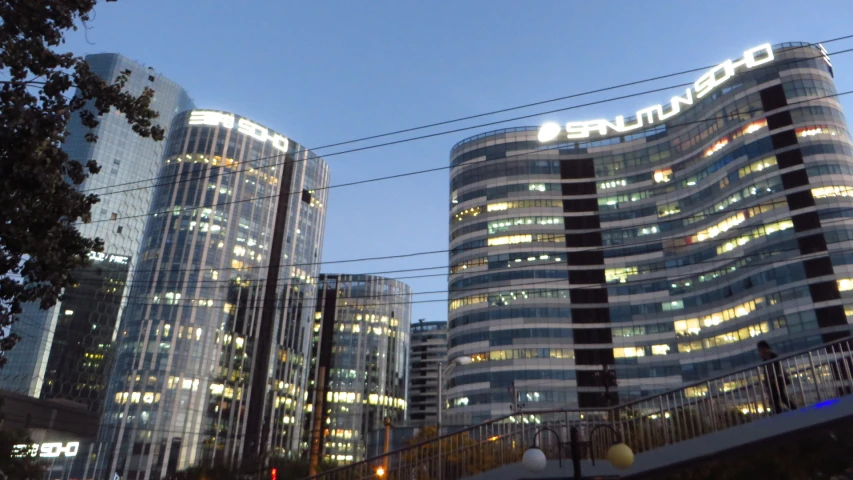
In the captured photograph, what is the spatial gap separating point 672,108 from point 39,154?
110 m

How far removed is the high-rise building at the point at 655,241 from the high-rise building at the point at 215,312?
4056cm

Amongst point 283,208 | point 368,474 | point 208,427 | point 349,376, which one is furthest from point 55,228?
point 349,376

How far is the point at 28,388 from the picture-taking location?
148 m

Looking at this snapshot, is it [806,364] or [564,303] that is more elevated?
[564,303]

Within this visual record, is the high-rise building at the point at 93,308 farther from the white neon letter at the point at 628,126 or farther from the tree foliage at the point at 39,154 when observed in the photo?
the tree foliage at the point at 39,154

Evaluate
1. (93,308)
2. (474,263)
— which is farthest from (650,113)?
(93,308)

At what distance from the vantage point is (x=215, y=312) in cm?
12144

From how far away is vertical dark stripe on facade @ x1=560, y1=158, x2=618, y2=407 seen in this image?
9025cm

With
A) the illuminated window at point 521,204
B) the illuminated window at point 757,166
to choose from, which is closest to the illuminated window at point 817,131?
the illuminated window at point 757,166

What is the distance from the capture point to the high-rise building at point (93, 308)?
150 m

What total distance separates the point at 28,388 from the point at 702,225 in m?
166

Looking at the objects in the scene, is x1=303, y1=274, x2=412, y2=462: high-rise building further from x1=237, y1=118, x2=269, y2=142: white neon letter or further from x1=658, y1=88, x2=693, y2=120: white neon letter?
x1=658, y1=88, x2=693, y2=120: white neon letter

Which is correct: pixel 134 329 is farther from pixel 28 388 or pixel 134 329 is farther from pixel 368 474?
pixel 368 474

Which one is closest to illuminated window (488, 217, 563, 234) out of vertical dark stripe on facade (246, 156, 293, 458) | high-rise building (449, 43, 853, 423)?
high-rise building (449, 43, 853, 423)
